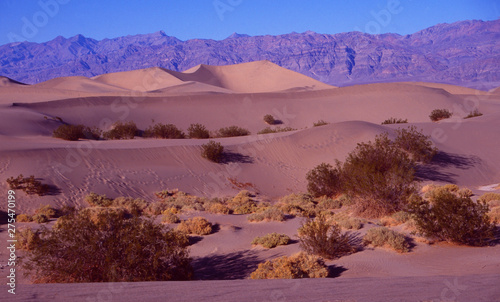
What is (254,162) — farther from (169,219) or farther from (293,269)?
(293,269)

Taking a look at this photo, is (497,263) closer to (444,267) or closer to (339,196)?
(444,267)

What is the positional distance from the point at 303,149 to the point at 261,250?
1415 centimetres

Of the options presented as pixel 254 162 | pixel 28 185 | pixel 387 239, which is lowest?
pixel 387 239

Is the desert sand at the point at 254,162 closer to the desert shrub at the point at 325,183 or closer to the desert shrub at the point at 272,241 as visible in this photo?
the desert shrub at the point at 272,241

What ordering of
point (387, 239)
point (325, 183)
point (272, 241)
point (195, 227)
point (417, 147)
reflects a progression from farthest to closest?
1. point (417, 147)
2. point (325, 183)
3. point (195, 227)
4. point (272, 241)
5. point (387, 239)

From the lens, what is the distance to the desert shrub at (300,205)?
13.1m

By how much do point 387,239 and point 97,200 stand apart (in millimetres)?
10688

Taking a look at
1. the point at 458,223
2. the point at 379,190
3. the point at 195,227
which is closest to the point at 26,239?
the point at 195,227

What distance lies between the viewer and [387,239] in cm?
861

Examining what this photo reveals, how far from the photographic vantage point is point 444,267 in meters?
7.17

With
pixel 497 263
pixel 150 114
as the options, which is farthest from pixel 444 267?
pixel 150 114

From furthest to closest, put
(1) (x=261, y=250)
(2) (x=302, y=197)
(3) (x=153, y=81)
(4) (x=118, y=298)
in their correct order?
(3) (x=153, y=81), (2) (x=302, y=197), (1) (x=261, y=250), (4) (x=118, y=298)

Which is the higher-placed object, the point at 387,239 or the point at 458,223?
the point at 458,223

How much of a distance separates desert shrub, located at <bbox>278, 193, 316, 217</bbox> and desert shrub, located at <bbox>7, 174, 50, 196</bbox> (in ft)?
29.3
